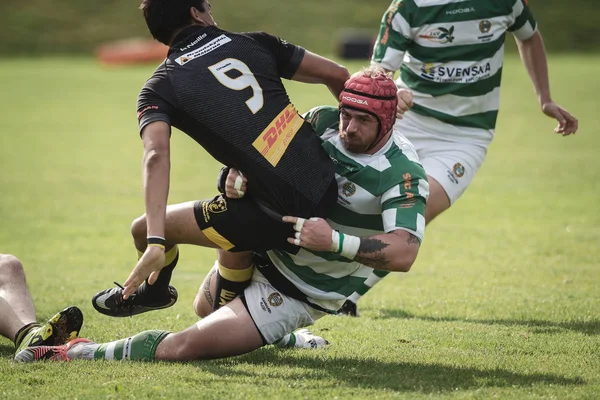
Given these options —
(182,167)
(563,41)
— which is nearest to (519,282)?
(182,167)

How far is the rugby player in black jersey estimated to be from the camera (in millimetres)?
4664

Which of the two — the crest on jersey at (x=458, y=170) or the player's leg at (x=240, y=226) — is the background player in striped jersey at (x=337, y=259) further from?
the crest on jersey at (x=458, y=170)

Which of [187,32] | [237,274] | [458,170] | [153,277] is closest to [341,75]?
[187,32]

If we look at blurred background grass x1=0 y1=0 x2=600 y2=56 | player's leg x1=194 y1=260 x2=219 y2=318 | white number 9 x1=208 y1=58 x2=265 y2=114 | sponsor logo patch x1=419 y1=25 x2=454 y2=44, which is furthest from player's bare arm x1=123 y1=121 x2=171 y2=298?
blurred background grass x1=0 y1=0 x2=600 y2=56

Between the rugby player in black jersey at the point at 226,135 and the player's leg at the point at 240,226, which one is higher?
the rugby player in black jersey at the point at 226,135

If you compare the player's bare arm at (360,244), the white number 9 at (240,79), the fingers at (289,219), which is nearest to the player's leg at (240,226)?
the fingers at (289,219)

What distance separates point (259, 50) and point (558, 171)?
1067 centimetres

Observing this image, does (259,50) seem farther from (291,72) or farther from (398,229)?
(398,229)

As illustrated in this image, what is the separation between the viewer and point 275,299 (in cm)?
511

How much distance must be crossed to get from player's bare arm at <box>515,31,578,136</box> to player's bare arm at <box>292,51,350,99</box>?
2293 millimetres

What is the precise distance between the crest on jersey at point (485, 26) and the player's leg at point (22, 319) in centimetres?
371

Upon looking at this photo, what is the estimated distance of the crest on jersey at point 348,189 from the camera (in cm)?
499

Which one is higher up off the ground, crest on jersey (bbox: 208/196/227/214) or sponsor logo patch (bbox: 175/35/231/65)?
sponsor logo patch (bbox: 175/35/231/65)

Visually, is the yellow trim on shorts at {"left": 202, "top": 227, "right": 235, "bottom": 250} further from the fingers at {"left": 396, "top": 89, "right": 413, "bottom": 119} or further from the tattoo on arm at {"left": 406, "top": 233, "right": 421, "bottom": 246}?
the fingers at {"left": 396, "top": 89, "right": 413, "bottom": 119}
